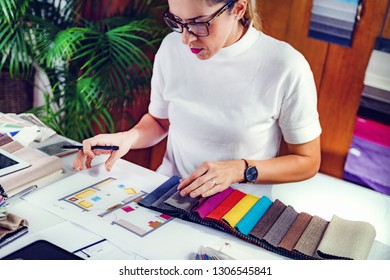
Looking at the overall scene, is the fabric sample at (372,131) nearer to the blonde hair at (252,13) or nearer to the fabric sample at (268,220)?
the blonde hair at (252,13)

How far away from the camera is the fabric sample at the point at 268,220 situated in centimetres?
112

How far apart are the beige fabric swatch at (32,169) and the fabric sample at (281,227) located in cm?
60

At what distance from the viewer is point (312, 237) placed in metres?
1.12

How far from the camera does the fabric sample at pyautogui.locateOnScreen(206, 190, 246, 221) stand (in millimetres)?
1152

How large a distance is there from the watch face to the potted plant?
1050mm

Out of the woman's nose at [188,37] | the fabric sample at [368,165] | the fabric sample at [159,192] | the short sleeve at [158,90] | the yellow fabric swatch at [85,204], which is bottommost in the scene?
the fabric sample at [368,165]

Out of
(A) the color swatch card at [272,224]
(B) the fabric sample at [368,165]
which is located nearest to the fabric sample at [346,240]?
(A) the color swatch card at [272,224]

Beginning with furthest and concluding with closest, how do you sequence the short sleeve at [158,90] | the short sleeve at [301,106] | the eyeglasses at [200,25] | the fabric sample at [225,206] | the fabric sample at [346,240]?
the short sleeve at [158,90] < the short sleeve at [301,106] < the eyeglasses at [200,25] < the fabric sample at [225,206] < the fabric sample at [346,240]

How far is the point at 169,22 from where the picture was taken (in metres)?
1.38

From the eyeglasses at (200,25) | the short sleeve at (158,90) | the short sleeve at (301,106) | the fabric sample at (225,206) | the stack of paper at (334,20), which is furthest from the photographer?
the stack of paper at (334,20)

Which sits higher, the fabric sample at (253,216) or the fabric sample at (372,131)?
the fabric sample at (253,216)

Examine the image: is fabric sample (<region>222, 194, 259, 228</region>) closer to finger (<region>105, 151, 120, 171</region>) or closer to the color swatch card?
the color swatch card
